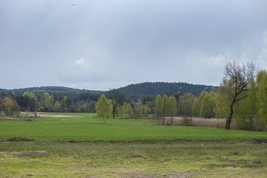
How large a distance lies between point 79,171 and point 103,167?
104 inches

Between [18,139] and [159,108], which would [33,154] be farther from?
[159,108]

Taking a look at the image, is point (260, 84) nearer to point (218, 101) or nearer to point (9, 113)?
point (218, 101)

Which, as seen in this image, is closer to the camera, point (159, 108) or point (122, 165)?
point (122, 165)

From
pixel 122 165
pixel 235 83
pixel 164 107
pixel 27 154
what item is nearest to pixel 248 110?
pixel 235 83

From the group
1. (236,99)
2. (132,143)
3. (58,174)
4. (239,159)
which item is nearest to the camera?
(58,174)

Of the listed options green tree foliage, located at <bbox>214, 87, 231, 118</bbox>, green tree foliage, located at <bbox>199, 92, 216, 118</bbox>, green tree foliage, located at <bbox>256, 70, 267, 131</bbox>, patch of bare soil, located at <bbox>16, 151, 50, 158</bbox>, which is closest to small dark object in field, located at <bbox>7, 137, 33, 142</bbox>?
patch of bare soil, located at <bbox>16, 151, 50, 158</bbox>

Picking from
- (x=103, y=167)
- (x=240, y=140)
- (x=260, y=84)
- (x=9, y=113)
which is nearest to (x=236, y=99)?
(x=260, y=84)

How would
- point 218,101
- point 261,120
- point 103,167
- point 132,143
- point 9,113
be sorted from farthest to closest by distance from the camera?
1. point 9,113
2. point 218,101
3. point 261,120
4. point 132,143
5. point 103,167

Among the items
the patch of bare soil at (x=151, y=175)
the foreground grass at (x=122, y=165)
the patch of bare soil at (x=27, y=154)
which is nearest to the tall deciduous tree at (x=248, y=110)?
the foreground grass at (x=122, y=165)

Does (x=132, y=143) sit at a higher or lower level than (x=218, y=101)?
lower

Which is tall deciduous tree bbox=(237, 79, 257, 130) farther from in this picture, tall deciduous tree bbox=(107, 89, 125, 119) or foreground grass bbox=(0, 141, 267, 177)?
tall deciduous tree bbox=(107, 89, 125, 119)

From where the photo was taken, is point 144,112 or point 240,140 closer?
point 240,140

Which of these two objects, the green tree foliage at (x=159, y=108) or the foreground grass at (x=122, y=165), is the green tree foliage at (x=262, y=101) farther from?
the green tree foliage at (x=159, y=108)

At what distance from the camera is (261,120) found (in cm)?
7888
